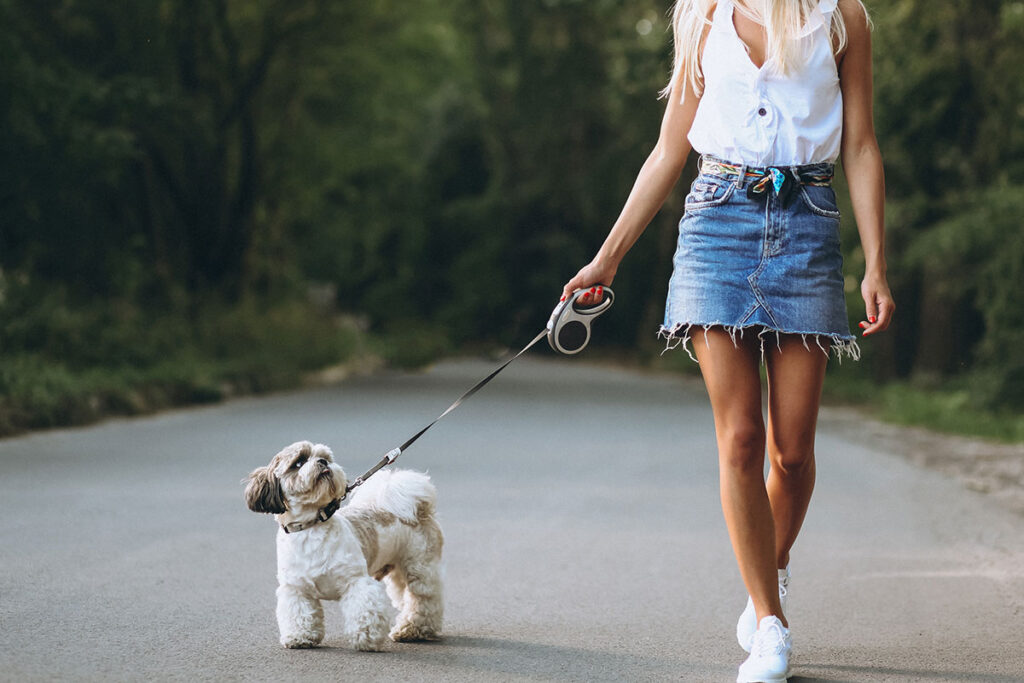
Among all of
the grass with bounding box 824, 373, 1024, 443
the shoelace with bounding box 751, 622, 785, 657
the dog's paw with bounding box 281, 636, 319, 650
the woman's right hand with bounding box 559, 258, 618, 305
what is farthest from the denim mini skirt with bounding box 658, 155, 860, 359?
the grass with bounding box 824, 373, 1024, 443

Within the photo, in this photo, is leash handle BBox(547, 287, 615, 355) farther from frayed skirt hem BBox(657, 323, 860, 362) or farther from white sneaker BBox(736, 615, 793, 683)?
white sneaker BBox(736, 615, 793, 683)

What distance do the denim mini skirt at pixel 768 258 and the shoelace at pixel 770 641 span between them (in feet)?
2.75

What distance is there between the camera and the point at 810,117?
158 inches

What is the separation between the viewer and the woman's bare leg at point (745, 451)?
13.4 ft

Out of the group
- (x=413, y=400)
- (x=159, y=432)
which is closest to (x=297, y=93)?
(x=413, y=400)

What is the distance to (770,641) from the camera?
401 cm

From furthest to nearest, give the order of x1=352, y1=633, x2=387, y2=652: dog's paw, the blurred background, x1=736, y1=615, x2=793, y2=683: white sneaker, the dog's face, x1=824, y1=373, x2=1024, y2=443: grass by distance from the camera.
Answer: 1. the blurred background
2. x1=824, y1=373, x2=1024, y2=443: grass
3. x1=352, y1=633, x2=387, y2=652: dog's paw
4. the dog's face
5. x1=736, y1=615, x2=793, y2=683: white sneaker

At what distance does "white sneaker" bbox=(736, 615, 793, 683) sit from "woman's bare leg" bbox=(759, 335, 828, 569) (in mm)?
293

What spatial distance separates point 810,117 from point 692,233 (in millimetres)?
482

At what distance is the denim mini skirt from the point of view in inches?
159

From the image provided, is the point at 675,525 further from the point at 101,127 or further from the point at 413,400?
the point at 101,127

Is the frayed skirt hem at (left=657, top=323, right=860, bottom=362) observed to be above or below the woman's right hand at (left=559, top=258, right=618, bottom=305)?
below

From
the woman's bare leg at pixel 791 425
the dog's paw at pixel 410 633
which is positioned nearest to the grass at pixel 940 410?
the woman's bare leg at pixel 791 425

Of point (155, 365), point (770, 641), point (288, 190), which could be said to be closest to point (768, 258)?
point (770, 641)
